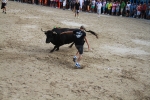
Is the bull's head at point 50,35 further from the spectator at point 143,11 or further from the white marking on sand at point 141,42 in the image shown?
the spectator at point 143,11

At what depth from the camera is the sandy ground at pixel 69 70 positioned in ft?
23.6

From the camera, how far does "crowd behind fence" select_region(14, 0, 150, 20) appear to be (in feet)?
80.7

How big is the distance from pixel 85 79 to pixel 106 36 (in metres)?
7.07

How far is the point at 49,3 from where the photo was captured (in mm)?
29359

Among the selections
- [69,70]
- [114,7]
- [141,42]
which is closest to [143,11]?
[114,7]

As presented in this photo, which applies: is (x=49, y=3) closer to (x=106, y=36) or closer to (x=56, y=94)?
(x=106, y=36)

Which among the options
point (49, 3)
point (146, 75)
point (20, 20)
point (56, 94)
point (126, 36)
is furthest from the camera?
point (49, 3)

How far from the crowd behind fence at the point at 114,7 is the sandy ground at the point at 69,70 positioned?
11.0m

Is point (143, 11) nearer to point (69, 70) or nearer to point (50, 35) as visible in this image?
point (50, 35)

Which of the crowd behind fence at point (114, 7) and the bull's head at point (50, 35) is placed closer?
the bull's head at point (50, 35)

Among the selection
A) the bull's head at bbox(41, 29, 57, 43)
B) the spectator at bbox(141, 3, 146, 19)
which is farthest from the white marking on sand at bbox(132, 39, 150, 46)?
the spectator at bbox(141, 3, 146, 19)

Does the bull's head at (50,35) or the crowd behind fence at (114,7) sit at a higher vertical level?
the crowd behind fence at (114,7)

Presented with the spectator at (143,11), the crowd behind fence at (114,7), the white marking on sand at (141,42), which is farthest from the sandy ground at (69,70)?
the crowd behind fence at (114,7)

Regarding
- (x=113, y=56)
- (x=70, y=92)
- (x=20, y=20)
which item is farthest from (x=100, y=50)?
(x=20, y=20)
